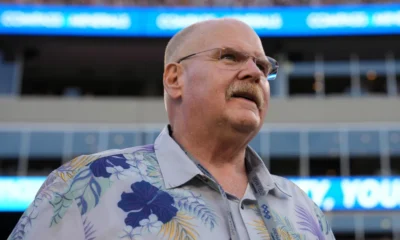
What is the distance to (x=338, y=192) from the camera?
57.4 feet

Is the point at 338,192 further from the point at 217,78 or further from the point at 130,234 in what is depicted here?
the point at 130,234

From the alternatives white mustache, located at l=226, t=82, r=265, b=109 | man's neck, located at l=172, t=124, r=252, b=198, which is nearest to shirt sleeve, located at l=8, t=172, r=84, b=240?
man's neck, located at l=172, t=124, r=252, b=198

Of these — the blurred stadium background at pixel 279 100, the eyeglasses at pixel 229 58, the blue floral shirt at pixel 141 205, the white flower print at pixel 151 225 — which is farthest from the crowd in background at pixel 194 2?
the white flower print at pixel 151 225

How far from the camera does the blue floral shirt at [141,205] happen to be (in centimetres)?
175

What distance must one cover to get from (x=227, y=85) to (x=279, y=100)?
16.9 metres

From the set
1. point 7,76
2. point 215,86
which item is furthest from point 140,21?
point 215,86

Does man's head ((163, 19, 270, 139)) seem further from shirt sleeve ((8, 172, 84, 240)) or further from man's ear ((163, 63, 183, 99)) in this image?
shirt sleeve ((8, 172, 84, 240))

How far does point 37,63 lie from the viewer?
20.8m

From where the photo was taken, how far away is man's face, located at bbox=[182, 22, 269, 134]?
2.07 m

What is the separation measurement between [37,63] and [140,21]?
14.5ft

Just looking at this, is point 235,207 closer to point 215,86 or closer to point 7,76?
point 215,86

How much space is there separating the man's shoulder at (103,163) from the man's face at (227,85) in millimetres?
275

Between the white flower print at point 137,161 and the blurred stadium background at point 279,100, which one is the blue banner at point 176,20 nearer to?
the blurred stadium background at point 279,100

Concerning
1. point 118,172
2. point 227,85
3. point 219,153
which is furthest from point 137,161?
point 227,85
